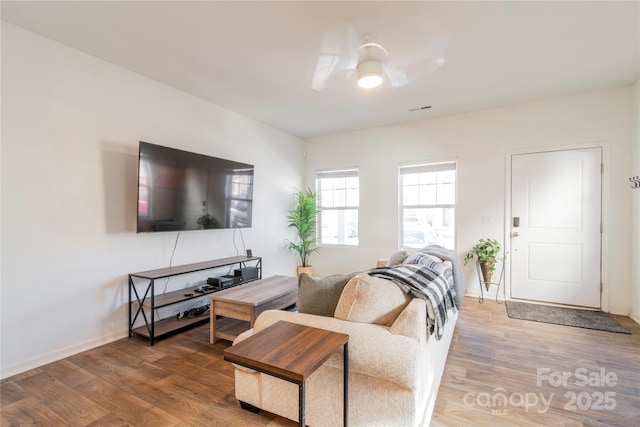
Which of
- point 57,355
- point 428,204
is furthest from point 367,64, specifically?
point 57,355

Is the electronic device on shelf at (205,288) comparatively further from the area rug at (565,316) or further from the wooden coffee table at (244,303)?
the area rug at (565,316)

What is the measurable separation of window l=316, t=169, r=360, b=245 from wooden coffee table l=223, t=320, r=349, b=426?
377cm

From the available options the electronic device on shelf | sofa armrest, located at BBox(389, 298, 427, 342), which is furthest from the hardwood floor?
sofa armrest, located at BBox(389, 298, 427, 342)

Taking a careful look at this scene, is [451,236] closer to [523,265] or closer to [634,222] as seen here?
[523,265]

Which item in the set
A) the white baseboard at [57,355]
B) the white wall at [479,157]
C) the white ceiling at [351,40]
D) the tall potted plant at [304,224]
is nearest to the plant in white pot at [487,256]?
the white wall at [479,157]

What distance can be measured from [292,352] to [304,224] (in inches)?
155

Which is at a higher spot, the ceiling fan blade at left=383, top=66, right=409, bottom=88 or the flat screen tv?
the ceiling fan blade at left=383, top=66, right=409, bottom=88

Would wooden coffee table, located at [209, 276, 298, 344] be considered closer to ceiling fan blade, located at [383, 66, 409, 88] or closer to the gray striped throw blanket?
the gray striped throw blanket

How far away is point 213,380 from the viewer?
2047 millimetres

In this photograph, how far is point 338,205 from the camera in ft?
17.2

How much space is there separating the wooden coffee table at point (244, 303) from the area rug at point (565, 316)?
265 centimetres

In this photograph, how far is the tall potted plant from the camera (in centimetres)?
507

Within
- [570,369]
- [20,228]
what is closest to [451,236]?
[570,369]

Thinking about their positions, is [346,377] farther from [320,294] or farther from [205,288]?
[205,288]
